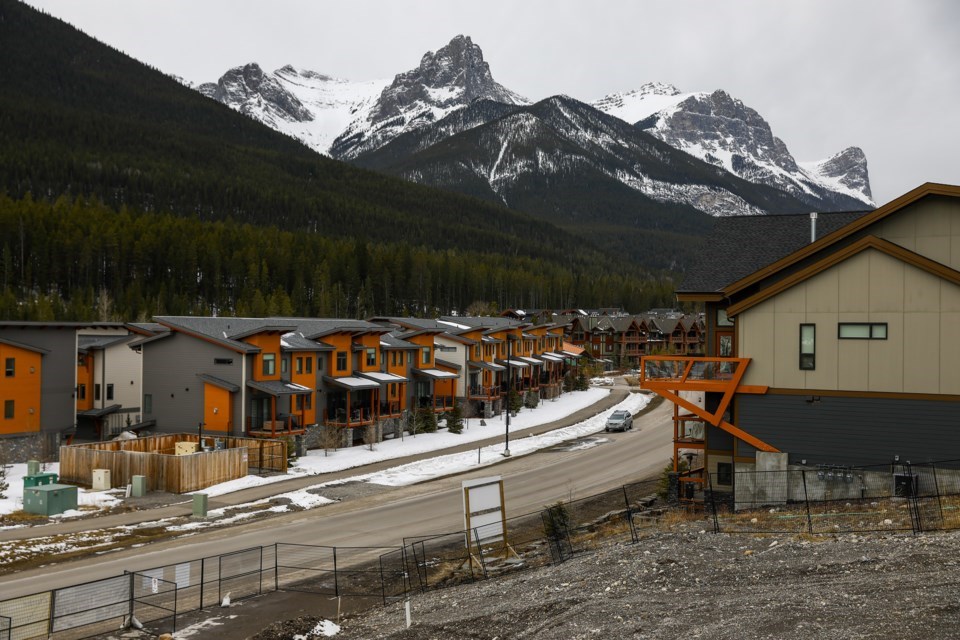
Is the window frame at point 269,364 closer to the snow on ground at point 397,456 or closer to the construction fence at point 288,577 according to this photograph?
the snow on ground at point 397,456

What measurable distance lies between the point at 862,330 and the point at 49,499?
3210 centimetres

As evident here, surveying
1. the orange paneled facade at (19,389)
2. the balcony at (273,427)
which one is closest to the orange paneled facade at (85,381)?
the orange paneled facade at (19,389)

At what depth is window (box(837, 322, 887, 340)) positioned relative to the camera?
26812 millimetres

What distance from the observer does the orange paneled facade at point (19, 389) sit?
49.0 m

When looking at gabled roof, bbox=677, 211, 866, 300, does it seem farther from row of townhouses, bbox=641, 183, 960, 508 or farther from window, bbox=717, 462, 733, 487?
window, bbox=717, 462, 733, 487

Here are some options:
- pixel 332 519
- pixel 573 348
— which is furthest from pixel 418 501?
pixel 573 348

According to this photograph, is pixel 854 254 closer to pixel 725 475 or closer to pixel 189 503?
pixel 725 475

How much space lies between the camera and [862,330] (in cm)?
2711

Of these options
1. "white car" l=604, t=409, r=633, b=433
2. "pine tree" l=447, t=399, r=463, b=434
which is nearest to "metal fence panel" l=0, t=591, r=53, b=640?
"pine tree" l=447, t=399, r=463, b=434

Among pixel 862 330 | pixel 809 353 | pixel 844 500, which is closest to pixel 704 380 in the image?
pixel 809 353

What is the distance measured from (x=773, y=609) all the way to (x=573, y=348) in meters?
94.4

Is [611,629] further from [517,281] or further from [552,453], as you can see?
[517,281]

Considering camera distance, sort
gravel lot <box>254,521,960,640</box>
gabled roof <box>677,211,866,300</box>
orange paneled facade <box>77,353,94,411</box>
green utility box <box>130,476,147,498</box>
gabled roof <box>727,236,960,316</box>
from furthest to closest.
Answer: orange paneled facade <box>77,353,94,411</box>
green utility box <box>130,476,147,498</box>
gabled roof <box>677,211,866,300</box>
gabled roof <box>727,236,960,316</box>
gravel lot <box>254,521,960,640</box>

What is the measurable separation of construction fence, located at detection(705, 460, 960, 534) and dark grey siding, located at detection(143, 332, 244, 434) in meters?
31.2
